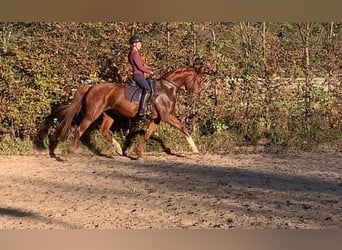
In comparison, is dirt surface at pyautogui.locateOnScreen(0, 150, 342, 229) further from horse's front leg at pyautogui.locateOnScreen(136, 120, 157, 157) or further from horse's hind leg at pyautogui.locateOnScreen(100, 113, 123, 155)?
horse's hind leg at pyautogui.locateOnScreen(100, 113, 123, 155)

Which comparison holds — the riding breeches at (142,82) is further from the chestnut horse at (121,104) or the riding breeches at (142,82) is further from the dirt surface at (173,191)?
the dirt surface at (173,191)

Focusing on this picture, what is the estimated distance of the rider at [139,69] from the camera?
8.83 m

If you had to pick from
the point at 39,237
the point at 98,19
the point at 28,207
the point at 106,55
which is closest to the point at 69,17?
the point at 98,19

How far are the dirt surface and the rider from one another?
98cm

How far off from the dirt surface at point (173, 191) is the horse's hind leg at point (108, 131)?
297 millimetres

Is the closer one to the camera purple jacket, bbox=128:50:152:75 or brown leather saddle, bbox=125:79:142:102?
purple jacket, bbox=128:50:152:75

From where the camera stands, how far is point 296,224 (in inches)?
198

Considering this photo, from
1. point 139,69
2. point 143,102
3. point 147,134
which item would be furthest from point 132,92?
point 147,134

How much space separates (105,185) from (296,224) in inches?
118

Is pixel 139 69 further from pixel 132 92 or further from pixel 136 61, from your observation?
pixel 132 92

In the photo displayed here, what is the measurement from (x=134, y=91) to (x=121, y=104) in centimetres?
32

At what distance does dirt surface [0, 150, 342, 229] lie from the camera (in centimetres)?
528

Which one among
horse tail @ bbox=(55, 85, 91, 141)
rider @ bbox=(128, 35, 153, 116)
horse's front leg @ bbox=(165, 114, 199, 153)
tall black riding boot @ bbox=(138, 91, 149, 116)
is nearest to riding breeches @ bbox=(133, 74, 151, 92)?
rider @ bbox=(128, 35, 153, 116)

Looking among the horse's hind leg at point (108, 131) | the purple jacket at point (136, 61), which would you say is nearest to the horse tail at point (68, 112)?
the horse's hind leg at point (108, 131)
